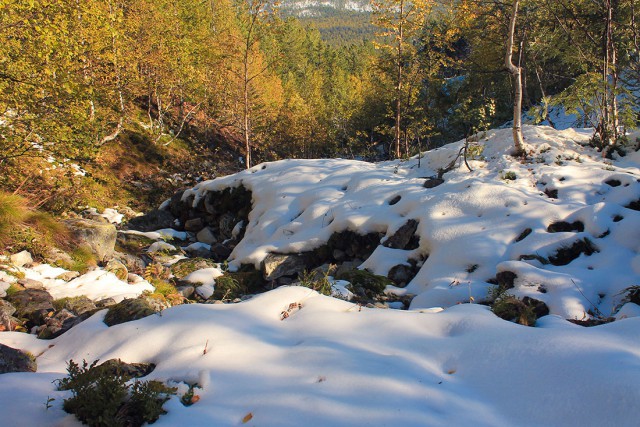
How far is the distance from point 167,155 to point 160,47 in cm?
563

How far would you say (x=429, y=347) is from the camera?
3.01 meters

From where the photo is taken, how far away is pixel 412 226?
778cm

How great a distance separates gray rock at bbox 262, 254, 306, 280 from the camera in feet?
26.8

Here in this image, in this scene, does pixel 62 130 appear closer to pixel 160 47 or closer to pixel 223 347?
pixel 223 347

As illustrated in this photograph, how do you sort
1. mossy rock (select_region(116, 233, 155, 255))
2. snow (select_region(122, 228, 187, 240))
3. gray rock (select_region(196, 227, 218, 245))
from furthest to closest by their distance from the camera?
1. gray rock (select_region(196, 227, 218, 245))
2. snow (select_region(122, 228, 187, 240))
3. mossy rock (select_region(116, 233, 155, 255))

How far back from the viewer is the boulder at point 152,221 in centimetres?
1355

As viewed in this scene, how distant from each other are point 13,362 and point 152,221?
37.5ft

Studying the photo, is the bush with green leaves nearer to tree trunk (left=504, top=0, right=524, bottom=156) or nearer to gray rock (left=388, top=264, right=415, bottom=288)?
gray rock (left=388, top=264, right=415, bottom=288)

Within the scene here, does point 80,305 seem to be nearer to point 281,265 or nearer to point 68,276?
point 68,276

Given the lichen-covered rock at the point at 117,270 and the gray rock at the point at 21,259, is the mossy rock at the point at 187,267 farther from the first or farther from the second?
the gray rock at the point at 21,259

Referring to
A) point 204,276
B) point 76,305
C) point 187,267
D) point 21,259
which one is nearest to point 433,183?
point 204,276

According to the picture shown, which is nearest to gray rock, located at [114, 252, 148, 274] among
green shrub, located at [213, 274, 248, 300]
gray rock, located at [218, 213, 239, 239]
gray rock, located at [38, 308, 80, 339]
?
green shrub, located at [213, 274, 248, 300]

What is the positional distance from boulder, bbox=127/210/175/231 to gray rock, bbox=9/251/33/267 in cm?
663

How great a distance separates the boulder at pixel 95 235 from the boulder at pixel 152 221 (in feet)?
15.7
